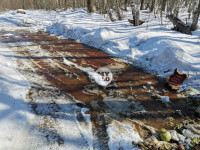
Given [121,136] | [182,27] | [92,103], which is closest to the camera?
[121,136]

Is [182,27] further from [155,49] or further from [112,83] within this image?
[112,83]

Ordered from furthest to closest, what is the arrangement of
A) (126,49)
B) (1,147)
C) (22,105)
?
(126,49), (22,105), (1,147)

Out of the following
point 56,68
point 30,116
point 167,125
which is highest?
point 56,68

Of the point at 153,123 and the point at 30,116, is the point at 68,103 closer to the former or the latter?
the point at 30,116

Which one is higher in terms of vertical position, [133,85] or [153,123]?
[133,85]

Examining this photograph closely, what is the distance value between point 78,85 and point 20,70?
2192mm

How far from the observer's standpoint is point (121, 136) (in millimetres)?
2668

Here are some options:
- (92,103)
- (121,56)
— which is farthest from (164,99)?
(121,56)

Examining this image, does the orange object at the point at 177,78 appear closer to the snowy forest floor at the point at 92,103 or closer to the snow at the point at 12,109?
the snowy forest floor at the point at 92,103

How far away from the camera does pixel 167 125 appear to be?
3004mm

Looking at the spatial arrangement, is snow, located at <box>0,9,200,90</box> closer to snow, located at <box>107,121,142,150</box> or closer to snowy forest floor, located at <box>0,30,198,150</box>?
snowy forest floor, located at <box>0,30,198,150</box>

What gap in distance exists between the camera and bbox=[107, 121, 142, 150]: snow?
2.49m

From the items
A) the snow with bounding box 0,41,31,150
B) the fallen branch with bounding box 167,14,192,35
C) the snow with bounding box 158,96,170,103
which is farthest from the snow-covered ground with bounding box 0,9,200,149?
the snow with bounding box 158,96,170,103

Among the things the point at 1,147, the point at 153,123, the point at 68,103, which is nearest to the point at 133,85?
the point at 153,123
